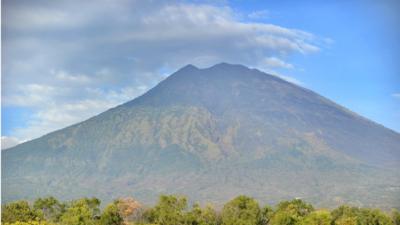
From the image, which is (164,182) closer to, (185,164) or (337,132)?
(185,164)

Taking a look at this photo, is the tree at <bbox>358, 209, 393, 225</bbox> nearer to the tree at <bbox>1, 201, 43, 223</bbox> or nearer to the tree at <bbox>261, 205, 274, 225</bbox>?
the tree at <bbox>261, 205, 274, 225</bbox>

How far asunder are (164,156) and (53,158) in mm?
34088

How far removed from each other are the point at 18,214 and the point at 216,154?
4887 inches

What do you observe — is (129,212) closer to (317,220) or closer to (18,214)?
(18,214)

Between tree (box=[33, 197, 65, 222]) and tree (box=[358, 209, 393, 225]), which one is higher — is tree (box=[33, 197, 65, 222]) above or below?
above

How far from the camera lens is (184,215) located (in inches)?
1362

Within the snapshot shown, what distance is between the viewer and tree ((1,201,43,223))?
3247cm

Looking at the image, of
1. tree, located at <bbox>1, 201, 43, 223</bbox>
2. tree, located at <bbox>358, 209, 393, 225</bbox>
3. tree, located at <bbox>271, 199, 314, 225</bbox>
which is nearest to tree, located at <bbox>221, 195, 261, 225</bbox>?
tree, located at <bbox>271, 199, 314, 225</bbox>

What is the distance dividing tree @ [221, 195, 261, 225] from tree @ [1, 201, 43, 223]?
10422 mm

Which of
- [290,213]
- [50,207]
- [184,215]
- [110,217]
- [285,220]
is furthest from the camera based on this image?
[50,207]

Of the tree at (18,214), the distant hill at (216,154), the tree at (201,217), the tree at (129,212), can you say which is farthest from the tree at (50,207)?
the distant hill at (216,154)

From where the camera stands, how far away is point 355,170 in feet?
450

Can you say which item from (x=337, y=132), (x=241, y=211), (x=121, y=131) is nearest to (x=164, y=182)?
(x=121, y=131)

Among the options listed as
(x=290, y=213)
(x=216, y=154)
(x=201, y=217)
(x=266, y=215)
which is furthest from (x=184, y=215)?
(x=216, y=154)
